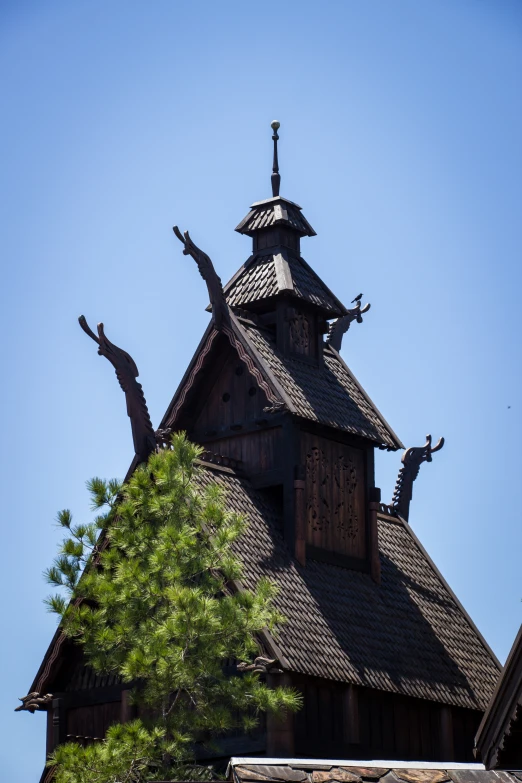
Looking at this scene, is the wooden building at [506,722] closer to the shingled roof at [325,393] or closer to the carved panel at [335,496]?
the carved panel at [335,496]

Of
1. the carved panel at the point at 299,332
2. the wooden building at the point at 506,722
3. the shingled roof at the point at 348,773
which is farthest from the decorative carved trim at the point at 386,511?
the shingled roof at the point at 348,773

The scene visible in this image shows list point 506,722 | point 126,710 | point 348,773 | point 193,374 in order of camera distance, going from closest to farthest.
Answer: point 348,773, point 506,722, point 126,710, point 193,374

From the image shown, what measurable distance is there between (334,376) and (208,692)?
380 inches

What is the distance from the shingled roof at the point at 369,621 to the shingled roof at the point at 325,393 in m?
1.83

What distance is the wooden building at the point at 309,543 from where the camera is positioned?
75.0 ft

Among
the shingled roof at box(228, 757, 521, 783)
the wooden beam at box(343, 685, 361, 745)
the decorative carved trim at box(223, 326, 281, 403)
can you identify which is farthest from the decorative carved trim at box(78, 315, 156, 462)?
the shingled roof at box(228, 757, 521, 783)

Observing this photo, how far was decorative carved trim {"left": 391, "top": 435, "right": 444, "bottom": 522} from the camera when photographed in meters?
30.2

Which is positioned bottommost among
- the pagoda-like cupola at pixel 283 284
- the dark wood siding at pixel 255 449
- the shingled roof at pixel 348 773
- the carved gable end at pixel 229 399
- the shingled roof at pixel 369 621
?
the shingled roof at pixel 348 773

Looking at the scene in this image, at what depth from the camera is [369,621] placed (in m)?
24.9

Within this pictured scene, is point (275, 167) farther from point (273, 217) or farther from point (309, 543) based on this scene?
point (309, 543)

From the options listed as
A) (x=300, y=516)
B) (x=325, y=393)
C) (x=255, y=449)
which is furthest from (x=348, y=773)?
(x=325, y=393)

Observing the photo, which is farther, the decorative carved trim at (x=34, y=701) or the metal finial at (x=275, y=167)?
the metal finial at (x=275, y=167)

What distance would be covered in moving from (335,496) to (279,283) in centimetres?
409

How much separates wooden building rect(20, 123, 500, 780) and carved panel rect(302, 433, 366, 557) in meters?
0.03
